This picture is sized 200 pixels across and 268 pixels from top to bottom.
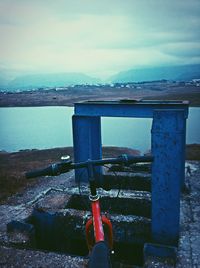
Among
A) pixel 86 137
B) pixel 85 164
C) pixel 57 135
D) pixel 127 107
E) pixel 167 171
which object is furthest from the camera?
pixel 57 135

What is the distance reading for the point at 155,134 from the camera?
17.8ft

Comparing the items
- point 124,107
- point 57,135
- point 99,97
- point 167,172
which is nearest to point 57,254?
point 167,172

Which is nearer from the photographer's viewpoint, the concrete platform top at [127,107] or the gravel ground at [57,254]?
the gravel ground at [57,254]

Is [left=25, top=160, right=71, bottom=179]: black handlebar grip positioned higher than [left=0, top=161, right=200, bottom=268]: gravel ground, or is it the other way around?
[left=25, top=160, right=71, bottom=179]: black handlebar grip

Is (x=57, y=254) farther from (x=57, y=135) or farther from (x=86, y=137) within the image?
(x=57, y=135)

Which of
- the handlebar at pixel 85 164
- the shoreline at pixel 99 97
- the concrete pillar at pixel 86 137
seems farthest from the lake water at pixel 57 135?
the handlebar at pixel 85 164

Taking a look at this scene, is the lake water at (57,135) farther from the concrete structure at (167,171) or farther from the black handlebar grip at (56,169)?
the black handlebar grip at (56,169)

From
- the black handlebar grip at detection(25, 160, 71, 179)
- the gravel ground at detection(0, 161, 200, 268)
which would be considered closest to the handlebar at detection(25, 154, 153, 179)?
the black handlebar grip at detection(25, 160, 71, 179)

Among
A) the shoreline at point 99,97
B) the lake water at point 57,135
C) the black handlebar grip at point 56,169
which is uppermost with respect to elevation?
the black handlebar grip at point 56,169

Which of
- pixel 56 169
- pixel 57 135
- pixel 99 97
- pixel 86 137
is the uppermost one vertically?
pixel 56 169

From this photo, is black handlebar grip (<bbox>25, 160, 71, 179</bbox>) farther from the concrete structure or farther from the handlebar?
the concrete structure

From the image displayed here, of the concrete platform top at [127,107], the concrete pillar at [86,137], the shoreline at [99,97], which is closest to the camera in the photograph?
the concrete platform top at [127,107]

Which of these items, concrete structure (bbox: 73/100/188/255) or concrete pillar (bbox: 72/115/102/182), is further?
concrete pillar (bbox: 72/115/102/182)

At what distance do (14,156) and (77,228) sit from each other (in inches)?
481
